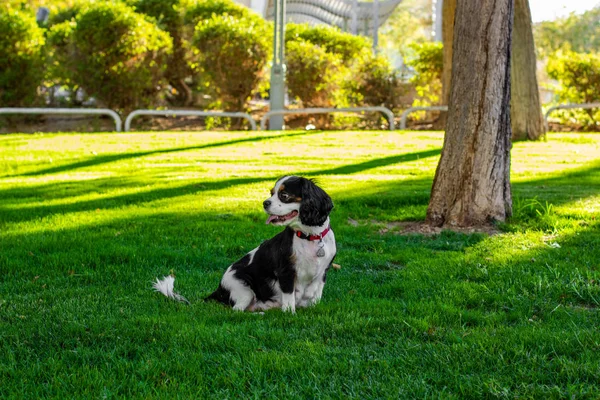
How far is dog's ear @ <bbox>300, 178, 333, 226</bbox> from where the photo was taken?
4.87m

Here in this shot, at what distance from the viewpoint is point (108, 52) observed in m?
21.1

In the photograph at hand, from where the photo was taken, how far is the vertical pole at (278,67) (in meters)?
20.4

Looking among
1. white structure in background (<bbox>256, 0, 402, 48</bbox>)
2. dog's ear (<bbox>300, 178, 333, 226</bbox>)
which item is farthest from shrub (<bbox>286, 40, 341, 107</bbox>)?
white structure in background (<bbox>256, 0, 402, 48</bbox>)

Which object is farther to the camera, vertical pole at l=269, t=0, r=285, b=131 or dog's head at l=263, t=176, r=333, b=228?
vertical pole at l=269, t=0, r=285, b=131

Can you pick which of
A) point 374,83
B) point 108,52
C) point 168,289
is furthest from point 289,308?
point 374,83

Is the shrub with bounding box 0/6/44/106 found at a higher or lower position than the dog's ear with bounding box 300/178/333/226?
higher

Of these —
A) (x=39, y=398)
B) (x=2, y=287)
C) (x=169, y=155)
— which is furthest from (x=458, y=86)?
(x=169, y=155)

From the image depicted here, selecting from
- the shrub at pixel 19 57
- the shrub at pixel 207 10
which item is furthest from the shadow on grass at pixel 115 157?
the shrub at pixel 207 10

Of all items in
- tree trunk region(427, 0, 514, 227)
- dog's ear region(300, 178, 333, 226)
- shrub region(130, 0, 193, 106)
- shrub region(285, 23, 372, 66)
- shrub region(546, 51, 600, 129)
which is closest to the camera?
dog's ear region(300, 178, 333, 226)

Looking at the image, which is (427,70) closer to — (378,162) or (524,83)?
(524,83)

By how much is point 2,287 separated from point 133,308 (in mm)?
1315

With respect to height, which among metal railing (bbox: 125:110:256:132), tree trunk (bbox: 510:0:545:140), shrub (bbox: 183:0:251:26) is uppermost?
shrub (bbox: 183:0:251:26)

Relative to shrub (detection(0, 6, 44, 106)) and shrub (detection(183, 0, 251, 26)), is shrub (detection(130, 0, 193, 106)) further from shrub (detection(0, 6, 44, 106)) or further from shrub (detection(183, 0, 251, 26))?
shrub (detection(0, 6, 44, 106))

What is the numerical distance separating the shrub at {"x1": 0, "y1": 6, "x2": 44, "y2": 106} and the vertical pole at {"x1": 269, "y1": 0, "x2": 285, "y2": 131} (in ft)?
22.7
